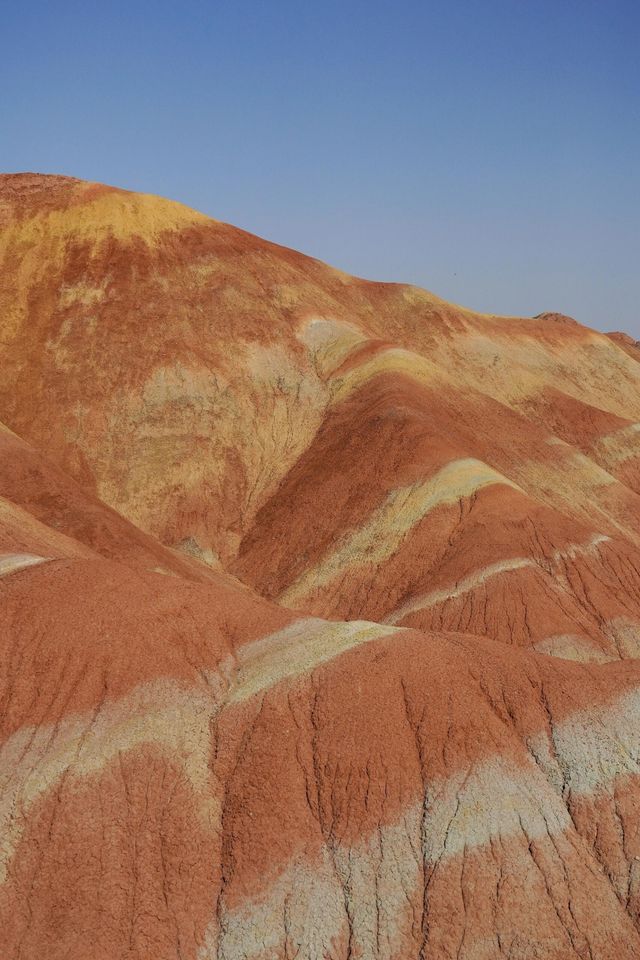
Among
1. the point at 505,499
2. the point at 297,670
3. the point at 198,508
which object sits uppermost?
the point at 505,499

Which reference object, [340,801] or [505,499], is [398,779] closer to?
[340,801]

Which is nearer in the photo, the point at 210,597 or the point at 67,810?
the point at 67,810

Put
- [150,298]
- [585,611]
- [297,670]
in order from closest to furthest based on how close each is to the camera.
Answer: [297,670], [585,611], [150,298]

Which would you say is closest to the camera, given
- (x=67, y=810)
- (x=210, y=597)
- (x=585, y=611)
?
(x=67, y=810)

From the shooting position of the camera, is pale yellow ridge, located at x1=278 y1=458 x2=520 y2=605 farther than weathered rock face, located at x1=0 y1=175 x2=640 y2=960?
Yes

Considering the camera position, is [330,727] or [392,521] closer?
[330,727]

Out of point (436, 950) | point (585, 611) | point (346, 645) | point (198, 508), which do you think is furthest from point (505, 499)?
point (436, 950)

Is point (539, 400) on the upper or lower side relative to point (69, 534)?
upper

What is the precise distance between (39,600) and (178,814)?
8.11m

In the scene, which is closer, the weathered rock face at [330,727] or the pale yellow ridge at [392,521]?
the weathered rock face at [330,727]

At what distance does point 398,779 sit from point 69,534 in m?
25.7

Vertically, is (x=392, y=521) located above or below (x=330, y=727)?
above

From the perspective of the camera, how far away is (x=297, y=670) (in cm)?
2783

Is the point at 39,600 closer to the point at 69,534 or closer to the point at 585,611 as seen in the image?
the point at 69,534
